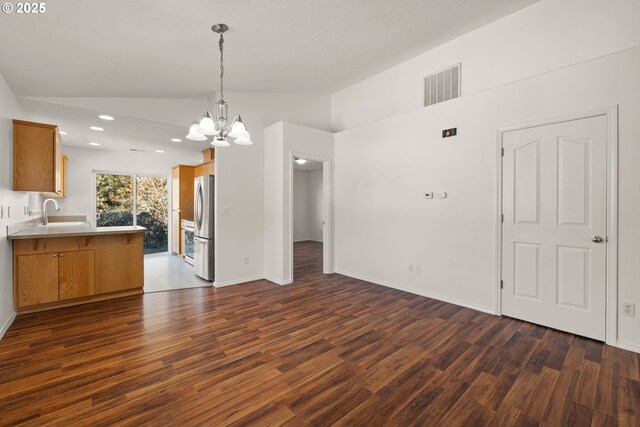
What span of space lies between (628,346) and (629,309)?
324 mm

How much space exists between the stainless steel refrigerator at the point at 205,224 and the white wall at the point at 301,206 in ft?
17.4

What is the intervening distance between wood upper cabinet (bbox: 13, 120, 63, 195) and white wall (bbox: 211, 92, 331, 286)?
6.46 ft

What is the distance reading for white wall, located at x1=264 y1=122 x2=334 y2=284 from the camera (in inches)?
181

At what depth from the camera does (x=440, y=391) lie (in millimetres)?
1961

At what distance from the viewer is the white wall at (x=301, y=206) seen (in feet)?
33.3

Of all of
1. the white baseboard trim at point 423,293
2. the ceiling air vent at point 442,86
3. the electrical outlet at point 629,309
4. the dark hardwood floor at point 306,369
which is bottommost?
→ the dark hardwood floor at point 306,369

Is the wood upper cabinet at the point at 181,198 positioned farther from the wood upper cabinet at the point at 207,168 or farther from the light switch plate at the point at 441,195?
the light switch plate at the point at 441,195

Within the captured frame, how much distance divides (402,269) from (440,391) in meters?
2.41

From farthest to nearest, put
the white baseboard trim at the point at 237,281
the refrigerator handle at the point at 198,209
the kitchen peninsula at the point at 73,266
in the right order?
the refrigerator handle at the point at 198,209 → the white baseboard trim at the point at 237,281 → the kitchen peninsula at the point at 73,266

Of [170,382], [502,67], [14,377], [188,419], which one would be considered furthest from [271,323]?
[502,67]

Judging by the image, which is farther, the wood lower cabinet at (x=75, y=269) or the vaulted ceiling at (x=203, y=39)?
the wood lower cabinet at (x=75, y=269)

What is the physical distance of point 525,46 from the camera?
327cm

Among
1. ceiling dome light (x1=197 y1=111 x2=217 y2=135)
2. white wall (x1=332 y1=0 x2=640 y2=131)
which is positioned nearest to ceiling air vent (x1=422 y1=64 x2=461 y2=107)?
white wall (x1=332 y1=0 x2=640 y2=131)

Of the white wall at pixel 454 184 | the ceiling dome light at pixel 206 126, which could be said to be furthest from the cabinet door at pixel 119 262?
the white wall at pixel 454 184
